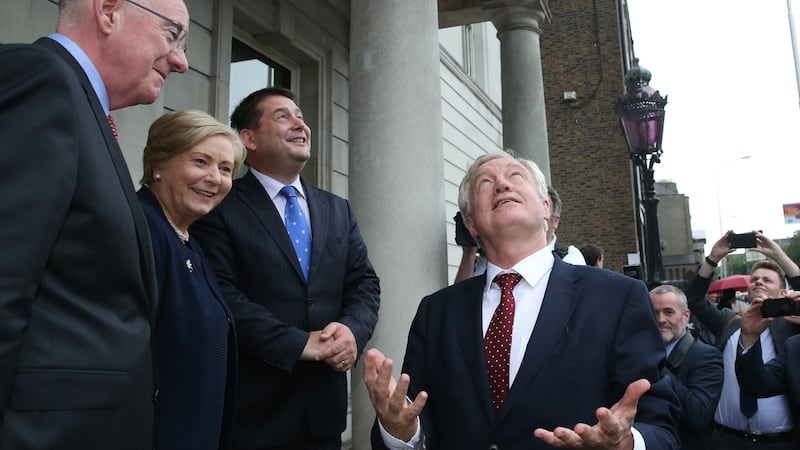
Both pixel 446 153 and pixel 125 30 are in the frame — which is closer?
pixel 125 30

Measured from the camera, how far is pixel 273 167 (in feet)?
10.1

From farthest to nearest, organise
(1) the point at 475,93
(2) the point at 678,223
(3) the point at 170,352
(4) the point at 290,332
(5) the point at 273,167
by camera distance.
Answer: (2) the point at 678,223
(1) the point at 475,93
(5) the point at 273,167
(4) the point at 290,332
(3) the point at 170,352

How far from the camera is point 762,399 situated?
4.01 metres

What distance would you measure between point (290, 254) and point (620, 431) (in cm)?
173

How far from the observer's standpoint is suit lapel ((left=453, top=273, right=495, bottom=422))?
6.35 feet

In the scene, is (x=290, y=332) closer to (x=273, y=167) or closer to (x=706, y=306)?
(x=273, y=167)

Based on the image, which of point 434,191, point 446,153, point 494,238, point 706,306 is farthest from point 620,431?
point 446,153

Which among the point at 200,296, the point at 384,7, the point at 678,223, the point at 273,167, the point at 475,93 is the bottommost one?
the point at 200,296

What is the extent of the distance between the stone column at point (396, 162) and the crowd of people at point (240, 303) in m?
1.05

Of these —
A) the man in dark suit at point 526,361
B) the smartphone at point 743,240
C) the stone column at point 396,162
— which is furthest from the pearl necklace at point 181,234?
the smartphone at point 743,240

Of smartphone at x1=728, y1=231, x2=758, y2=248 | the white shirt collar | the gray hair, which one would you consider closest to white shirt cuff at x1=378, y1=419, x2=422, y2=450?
the white shirt collar

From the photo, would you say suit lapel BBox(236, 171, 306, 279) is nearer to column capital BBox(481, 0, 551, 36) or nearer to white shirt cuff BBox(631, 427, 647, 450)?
white shirt cuff BBox(631, 427, 647, 450)

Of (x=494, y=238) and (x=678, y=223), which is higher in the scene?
(x=678, y=223)

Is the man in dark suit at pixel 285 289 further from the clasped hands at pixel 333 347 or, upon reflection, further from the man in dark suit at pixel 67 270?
the man in dark suit at pixel 67 270
